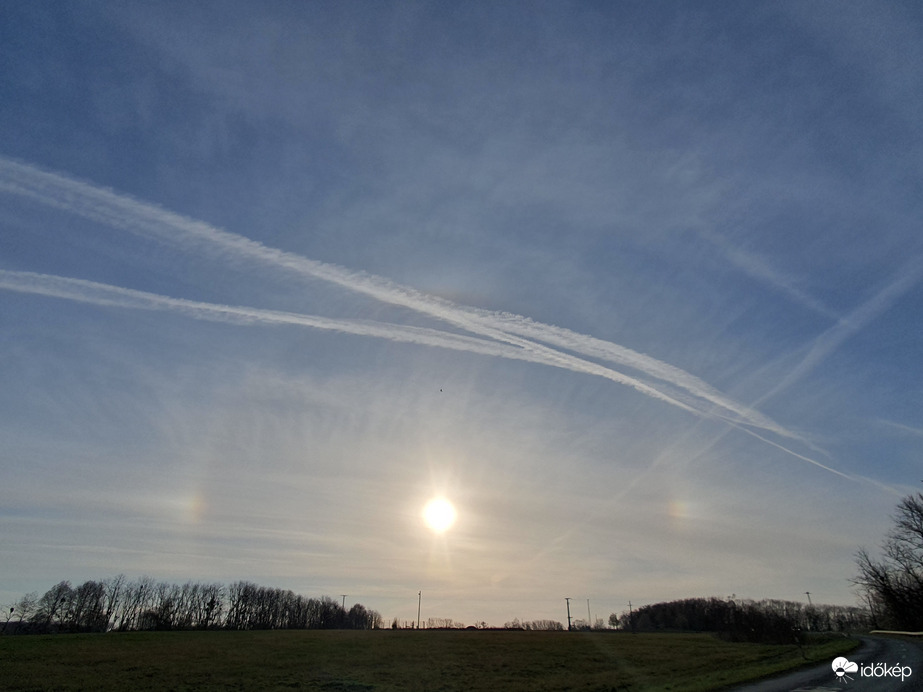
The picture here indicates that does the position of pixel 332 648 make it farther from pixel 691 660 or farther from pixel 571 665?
pixel 691 660

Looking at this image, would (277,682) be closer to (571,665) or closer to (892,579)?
(571,665)

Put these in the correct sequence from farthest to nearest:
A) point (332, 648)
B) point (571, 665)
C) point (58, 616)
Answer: point (58, 616) < point (332, 648) < point (571, 665)

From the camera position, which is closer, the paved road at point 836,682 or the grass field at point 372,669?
the paved road at point 836,682

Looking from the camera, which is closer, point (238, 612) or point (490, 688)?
point (490, 688)

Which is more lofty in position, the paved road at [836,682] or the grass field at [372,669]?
the paved road at [836,682]

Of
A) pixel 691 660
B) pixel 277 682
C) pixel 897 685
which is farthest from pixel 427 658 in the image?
pixel 897 685

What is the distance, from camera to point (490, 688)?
34.1m

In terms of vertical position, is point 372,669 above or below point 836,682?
below

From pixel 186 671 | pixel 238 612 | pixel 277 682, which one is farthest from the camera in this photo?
pixel 238 612

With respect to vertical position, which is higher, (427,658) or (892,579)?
→ (892,579)

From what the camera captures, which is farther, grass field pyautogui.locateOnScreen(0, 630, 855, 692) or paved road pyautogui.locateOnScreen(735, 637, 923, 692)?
grass field pyautogui.locateOnScreen(0, 630, 855, 692)

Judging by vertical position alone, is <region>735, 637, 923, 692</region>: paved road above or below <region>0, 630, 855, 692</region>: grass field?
above

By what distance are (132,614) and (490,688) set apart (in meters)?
188

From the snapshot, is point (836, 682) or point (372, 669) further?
point (372, 669)
